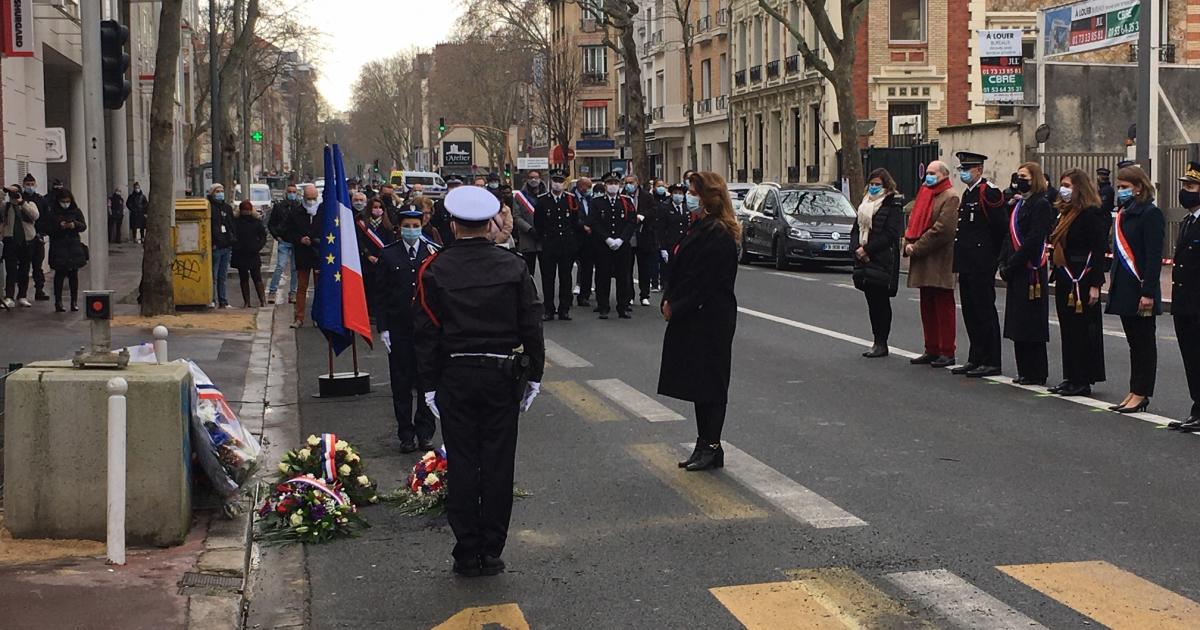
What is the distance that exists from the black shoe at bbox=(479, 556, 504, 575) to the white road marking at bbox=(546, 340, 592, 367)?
7349 mm

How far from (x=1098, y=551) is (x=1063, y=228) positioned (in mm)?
5011

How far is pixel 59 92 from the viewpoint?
36875 millimetres

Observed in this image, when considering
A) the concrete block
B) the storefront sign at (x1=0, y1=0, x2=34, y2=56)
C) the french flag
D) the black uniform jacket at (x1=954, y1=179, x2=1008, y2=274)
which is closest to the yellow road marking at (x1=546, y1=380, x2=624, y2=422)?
the french flag

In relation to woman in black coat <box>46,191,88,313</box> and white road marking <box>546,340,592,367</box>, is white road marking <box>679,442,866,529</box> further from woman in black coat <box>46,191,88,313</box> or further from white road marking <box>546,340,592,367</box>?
woman in black coat <box>46,191,88,313</box>

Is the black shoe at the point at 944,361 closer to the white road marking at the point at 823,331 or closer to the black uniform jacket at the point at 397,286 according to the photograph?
the white road marking at the point at 823,331

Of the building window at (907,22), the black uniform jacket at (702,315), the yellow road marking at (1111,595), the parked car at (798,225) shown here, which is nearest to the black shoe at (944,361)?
the black uniform jacket at (702,315)

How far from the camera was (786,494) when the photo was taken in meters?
8.02

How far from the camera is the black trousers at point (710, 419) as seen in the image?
8641 millimetres

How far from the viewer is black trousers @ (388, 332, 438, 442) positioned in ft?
31.7

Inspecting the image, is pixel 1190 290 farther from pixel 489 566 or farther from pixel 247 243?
pixel 247 243

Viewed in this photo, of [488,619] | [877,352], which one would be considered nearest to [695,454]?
[488,619]

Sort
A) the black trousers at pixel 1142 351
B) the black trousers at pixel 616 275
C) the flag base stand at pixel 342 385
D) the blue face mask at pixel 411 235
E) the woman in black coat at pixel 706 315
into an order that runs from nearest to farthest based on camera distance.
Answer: the woman in black coat at pixel 706 315, the blue face mask at pixel 411 235, the black trousers at pixel 1142 351, the flag base stand at pixel 342 385, the black trousers at pixel 616 275

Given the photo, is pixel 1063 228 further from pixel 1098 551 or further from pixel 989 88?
pixel 989 88

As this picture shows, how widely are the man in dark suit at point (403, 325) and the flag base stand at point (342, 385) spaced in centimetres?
251
